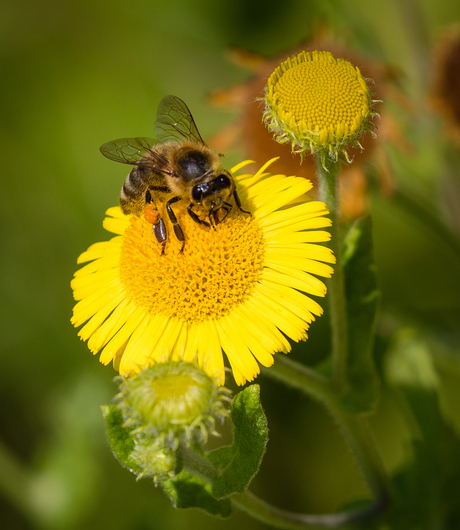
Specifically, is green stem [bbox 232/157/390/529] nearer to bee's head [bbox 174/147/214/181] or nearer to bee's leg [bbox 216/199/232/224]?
bee's leg [bbox 216/199/232/224]

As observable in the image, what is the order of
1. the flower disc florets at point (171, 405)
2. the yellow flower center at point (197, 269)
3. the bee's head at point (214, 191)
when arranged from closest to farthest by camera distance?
the flower disc florets at point (171, 405)
the yellow flower center at point (197, 269)
the bee's head at point (214, 191)

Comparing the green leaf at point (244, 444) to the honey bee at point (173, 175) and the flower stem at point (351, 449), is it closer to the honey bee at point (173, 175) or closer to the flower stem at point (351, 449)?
the flower stem at point (351, 449)

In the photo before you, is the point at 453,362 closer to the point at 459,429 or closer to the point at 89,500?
the point at 459,429

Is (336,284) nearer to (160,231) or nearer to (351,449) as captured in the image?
(160,231)

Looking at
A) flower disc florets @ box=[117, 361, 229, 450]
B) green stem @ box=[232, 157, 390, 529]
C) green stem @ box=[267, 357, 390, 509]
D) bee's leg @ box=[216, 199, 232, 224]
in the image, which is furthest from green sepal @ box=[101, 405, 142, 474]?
bee's leg @ box=[216, 199, 232, 224]

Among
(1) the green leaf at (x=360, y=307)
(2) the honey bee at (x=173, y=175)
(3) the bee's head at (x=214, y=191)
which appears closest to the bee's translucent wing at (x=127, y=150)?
(2) the honey bee at (x=173, y=175)

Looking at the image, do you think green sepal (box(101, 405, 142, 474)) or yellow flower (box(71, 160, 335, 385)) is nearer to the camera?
green sepal (box(101, 405, 142, 474))

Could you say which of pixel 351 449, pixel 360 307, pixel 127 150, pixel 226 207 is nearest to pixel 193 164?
pixel 226 207
